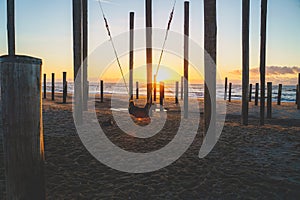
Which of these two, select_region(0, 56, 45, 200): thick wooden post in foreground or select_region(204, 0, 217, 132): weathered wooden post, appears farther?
select_region(204, 0, 217, 132): weathered wooden post

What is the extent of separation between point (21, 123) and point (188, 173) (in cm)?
291

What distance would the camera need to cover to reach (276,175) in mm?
4281

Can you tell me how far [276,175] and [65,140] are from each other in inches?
182

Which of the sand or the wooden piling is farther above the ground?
the wooden piling

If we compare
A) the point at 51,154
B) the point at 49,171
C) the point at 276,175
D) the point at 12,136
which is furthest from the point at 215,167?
the point at 12,136

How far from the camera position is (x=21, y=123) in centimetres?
216

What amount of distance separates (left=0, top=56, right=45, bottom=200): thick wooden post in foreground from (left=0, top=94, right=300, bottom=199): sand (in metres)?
1.26

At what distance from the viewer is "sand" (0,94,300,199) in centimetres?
355

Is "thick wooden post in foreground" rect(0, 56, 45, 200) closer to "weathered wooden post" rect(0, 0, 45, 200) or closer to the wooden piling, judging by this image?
"weathered wooden post" rect(0, 0, 45, 200)

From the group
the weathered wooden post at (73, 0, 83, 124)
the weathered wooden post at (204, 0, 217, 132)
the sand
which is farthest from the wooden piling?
the weathered wooden post at (204, 0, 217, 132)

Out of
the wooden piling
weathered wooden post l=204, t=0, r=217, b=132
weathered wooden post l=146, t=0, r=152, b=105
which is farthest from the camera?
weathered wooden post l=146, t=0, r=152, b=105

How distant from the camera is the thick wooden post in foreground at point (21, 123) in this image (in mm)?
2123

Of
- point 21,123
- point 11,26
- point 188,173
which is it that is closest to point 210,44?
point 188,173

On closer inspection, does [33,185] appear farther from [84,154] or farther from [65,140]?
[65,140]
